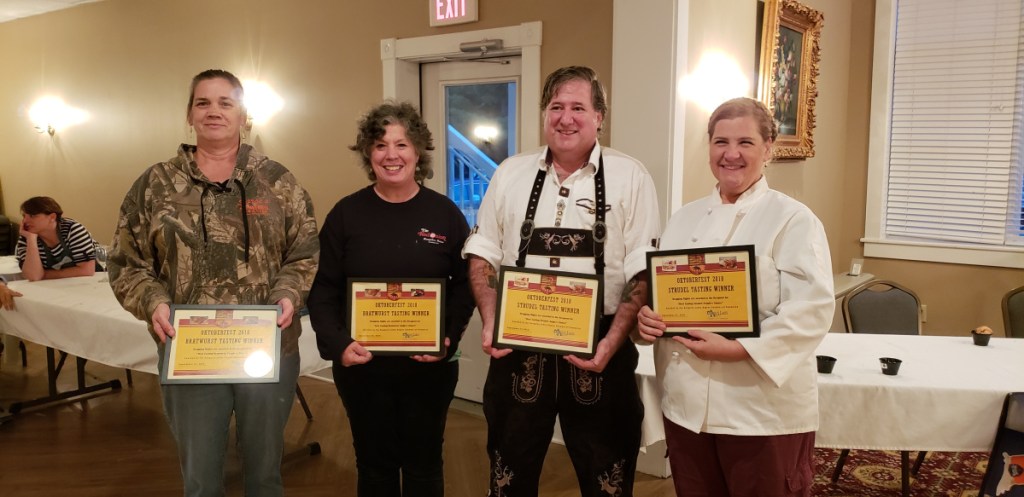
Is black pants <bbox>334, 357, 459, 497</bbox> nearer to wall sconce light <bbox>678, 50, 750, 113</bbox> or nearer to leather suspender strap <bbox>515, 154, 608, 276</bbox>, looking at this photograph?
leather suspender strap <bbox>515, 154, 608, 276</bbox>

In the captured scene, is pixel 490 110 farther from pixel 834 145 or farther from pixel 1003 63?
pixel 1003 63

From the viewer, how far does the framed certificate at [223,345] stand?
1754 millimetres

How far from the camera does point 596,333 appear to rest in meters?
1.70

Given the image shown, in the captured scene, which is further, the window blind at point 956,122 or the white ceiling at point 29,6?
the white ceiling at point 29,6

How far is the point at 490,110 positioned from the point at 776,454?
276 centimetres

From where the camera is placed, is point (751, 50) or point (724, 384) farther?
point (751, 50)

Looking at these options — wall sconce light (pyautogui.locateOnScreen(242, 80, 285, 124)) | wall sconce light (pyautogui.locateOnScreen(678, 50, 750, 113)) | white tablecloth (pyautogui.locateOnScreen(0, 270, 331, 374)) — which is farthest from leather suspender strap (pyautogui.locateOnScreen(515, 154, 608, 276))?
wall sconce light (pyautogui.locateOnScreen(242, 80, 285, 124))

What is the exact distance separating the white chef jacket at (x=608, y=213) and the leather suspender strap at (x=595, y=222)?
10 mm

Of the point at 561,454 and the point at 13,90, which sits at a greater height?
the point at 13,90

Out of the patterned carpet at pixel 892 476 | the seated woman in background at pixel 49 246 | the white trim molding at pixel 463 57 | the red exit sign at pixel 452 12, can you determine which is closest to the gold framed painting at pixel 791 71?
the white trim molding at pixel 463 57

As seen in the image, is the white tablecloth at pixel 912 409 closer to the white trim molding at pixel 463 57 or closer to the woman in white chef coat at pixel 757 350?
the woman in white chef coat at pixel 757 350

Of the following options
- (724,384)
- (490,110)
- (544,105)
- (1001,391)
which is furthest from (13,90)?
(1001,391)

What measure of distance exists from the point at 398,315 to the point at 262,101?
3423 mm

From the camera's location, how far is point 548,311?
5.59ft
